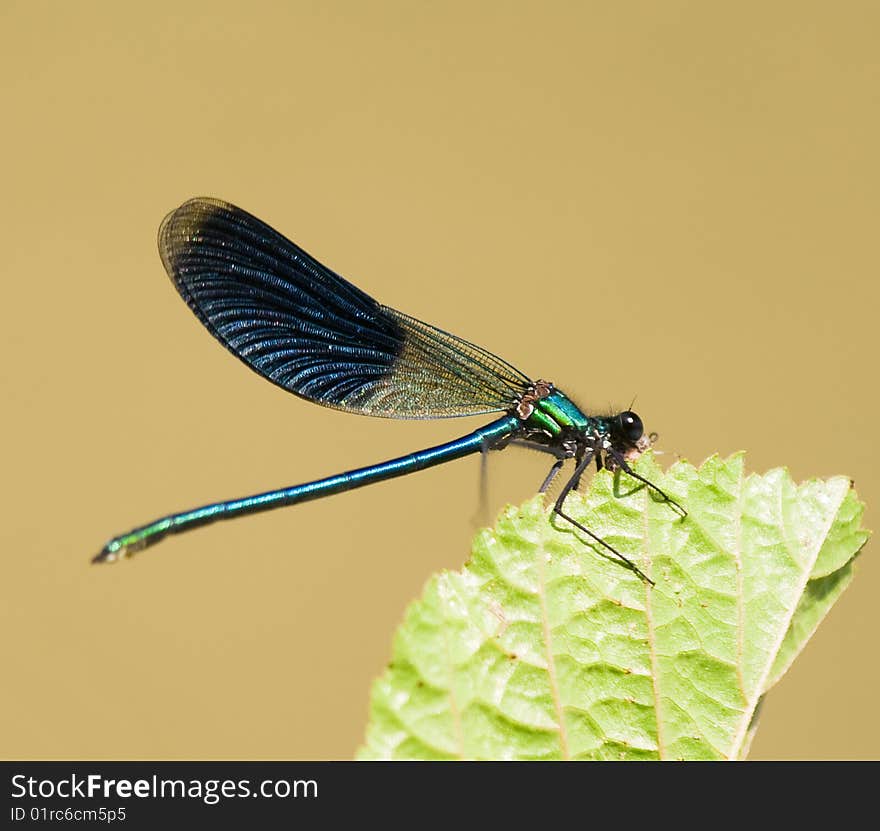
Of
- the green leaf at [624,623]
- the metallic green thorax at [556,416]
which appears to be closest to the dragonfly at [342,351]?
the metallic green thorax at [556,416]

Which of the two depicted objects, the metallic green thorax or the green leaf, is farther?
the metallic green thorax

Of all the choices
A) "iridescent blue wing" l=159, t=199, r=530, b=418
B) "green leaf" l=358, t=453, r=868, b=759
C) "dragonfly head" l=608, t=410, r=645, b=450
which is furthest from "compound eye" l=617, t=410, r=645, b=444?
"green leaf" l=358, t=453, r=868, b=759

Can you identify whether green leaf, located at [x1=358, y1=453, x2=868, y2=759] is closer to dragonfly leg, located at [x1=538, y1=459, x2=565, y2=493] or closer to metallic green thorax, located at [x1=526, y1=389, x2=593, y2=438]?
dragonfly leg, located at [x1=538, y1=459, x2=565, y2=493]

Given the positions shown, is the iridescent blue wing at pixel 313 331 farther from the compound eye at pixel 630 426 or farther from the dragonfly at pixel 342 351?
the compound eye at pixel 630 426

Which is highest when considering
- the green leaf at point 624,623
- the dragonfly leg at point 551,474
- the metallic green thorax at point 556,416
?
the metallic green thorax at point 556,416

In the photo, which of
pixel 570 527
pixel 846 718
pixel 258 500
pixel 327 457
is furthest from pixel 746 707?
pixel 327 457

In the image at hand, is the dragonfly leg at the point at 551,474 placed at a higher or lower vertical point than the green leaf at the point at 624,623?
higher

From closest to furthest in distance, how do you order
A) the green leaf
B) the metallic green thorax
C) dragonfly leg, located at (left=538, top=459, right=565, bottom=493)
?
the green leaf → dragonfly leg, located at (left=538, top=459, right=565, bottom=493) → the metallic green thorax

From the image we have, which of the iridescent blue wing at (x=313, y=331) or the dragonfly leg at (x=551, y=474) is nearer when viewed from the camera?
the dragonfly leg at (x=551, y=474)

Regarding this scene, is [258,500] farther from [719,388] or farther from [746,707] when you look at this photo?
[719,388]
